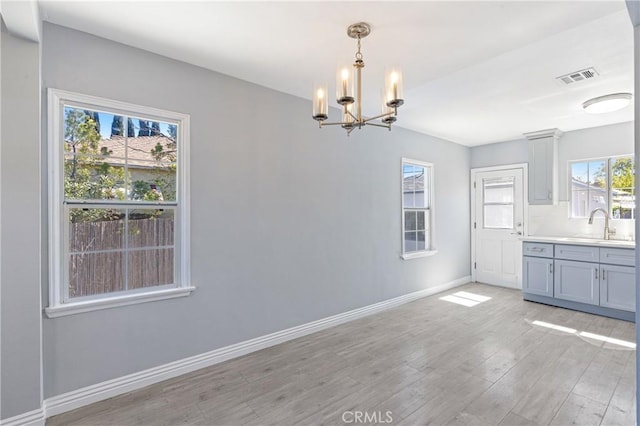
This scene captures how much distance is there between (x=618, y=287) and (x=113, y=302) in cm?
550

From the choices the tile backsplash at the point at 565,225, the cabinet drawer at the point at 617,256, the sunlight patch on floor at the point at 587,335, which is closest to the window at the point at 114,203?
the sunlight patch on floor at the point at 587,335

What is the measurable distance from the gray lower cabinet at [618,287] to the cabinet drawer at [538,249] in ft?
1.96

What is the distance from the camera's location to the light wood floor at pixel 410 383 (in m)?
2.09

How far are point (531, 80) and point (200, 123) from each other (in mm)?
3156

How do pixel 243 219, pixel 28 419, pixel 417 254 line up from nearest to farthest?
pixel 28 419 → pixel 243 219 → pixel 417 254

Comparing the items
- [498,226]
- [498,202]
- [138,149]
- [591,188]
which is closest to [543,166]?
[591,188]

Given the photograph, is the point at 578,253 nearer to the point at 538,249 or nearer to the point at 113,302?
the point at 538,249

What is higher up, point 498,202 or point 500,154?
point 500,154

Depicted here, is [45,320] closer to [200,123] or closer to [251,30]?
[200,123]

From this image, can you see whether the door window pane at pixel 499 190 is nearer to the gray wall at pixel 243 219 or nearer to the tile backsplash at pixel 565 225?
the tile backsplash at pixel 565 225

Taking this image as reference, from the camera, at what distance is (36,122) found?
200 centimetres

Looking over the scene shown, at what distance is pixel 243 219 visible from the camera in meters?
3.00

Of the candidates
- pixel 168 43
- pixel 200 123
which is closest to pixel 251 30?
pixel 168 43

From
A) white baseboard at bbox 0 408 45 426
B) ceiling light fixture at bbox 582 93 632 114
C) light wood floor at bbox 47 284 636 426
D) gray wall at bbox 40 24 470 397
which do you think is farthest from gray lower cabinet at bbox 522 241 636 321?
white baseboard at bbox 0 408 45 426
